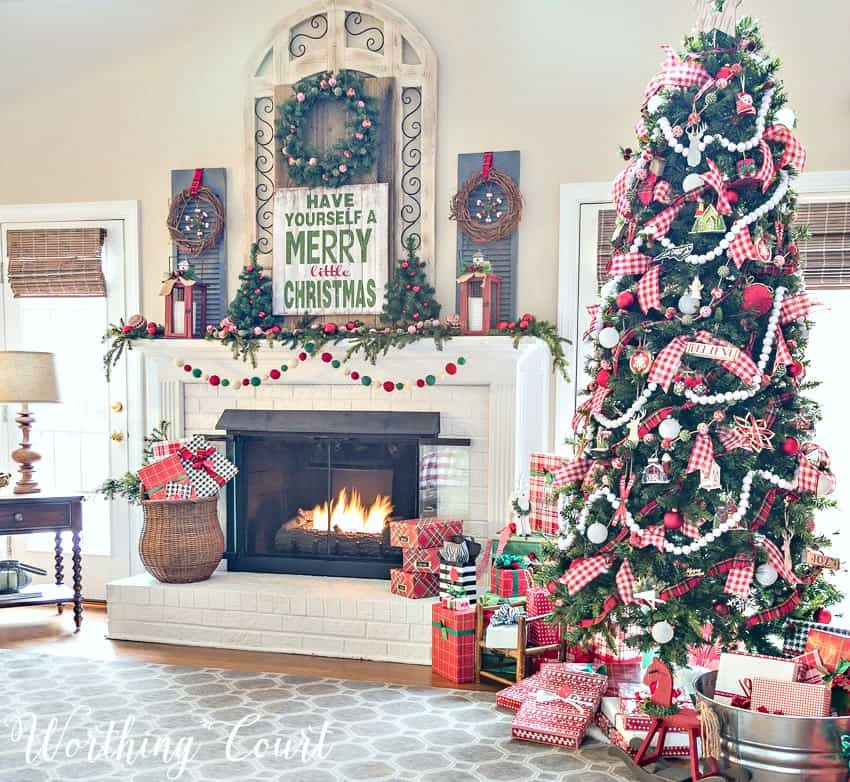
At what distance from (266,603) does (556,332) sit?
1919 millimetres

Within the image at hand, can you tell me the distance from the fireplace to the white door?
2.40 feet

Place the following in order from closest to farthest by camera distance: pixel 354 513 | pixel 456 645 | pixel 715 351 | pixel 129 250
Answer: pixel 715 351, pixel 456 645, pixel 354 513, pixel 129 250

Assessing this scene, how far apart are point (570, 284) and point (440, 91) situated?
1178mm

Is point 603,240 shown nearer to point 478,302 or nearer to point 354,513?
point 478,302

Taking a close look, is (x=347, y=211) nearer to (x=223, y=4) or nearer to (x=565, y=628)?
(x=223, y=4)

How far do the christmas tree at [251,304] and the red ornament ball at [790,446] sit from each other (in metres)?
2.69

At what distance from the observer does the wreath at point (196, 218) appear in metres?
5.00

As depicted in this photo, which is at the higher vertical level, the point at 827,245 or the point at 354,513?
the point at 827,245

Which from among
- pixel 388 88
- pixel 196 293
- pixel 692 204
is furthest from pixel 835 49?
pixel 196 293

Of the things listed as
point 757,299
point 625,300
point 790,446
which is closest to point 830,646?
point 790,446

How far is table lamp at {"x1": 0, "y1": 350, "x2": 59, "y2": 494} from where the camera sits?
479 cm

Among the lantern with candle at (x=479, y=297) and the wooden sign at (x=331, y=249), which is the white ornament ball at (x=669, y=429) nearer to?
the lantern with candle at (x=479, y=297)

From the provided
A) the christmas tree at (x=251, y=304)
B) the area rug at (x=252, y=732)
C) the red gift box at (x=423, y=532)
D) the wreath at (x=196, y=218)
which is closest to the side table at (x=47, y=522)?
the area rug at (x=252, y=732)

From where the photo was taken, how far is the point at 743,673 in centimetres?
298
